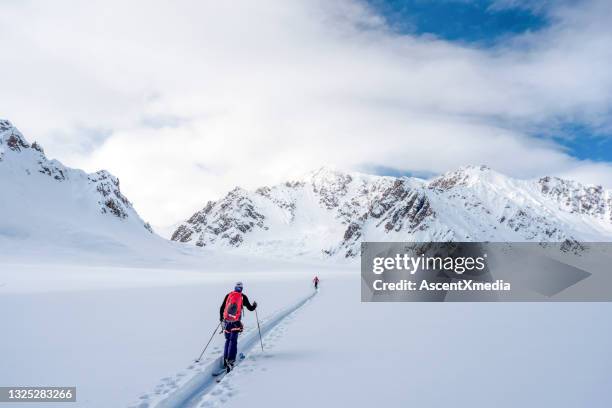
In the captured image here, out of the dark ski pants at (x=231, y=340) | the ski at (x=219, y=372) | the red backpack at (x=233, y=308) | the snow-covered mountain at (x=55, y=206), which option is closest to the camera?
the ski at (x=219, y=372)

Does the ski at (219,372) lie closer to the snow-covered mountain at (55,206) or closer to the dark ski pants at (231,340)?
the dark ski pants at (231,340)

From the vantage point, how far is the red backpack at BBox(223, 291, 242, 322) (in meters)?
10.8

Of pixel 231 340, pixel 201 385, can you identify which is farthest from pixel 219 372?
pixel 201 385

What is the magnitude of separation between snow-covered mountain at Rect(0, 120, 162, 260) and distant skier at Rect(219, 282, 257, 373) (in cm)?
10599

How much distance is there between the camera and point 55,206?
126875mm

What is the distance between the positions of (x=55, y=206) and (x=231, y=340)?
138781 millimetres

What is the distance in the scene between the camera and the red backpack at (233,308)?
10805 mm

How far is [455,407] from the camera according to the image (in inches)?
298

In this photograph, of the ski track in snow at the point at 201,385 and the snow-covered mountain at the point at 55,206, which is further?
the snow-covered mountain at the point at 55,206

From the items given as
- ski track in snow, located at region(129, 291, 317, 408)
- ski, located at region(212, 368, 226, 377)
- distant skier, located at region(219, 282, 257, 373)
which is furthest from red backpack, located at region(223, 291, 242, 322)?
ski, located at region(212, 368, 226, 377)

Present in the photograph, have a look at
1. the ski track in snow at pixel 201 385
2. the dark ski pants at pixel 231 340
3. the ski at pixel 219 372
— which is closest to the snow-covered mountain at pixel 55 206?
the ski track in snow at pixel 201 385

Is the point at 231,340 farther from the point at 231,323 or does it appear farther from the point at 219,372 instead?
the point at 219,372

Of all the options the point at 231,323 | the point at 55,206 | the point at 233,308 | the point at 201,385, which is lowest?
the point at 201,385

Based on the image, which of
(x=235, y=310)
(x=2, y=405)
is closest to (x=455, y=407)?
(x=235, y=310)
